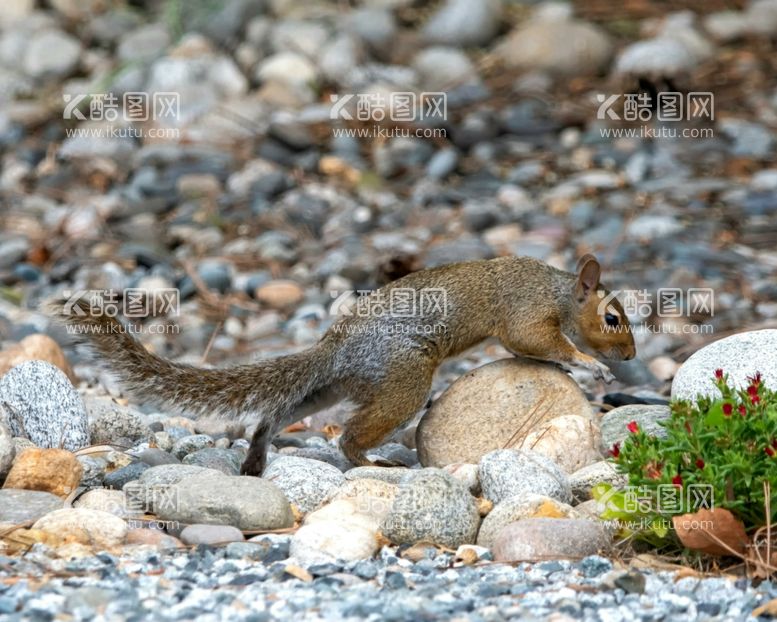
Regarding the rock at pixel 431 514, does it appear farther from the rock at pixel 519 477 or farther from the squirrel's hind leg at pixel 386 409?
the squirrel's hind leg at pixel 386 409

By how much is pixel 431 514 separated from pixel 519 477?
0.53m

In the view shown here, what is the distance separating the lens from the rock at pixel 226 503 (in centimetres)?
504

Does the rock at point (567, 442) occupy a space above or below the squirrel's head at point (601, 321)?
below

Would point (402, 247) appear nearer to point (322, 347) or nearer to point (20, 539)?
point (322, 347)

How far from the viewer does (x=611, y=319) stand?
21.7ft

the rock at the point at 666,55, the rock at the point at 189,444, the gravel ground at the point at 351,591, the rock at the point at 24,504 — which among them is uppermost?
the rock at the point at 666,55

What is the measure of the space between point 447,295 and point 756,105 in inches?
282

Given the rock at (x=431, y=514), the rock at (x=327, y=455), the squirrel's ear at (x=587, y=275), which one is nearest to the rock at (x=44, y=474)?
the rock at (x=327, y=455)

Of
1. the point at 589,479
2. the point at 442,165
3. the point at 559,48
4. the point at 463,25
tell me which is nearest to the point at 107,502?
the point at 589,479

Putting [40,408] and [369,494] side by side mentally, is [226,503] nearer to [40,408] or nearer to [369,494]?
[369,494]

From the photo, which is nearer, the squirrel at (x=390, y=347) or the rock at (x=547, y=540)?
the rock at (x=547, y=540)

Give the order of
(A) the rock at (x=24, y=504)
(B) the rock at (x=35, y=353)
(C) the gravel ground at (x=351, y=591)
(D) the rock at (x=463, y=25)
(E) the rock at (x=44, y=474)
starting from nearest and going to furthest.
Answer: (C) the gravel ground at (x=351, y=591), (A) the rock at (x=24, y=504), (E) the rock at (x=44, y=474), (B) the rock at (x=35, y=353), (D) the rock at (x=463, y=25)

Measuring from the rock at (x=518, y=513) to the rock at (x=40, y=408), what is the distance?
2.07m

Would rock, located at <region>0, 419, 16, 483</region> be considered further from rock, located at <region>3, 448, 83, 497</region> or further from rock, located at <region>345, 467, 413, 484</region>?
rock, located at <region>345, 467, 413, 484</region>
